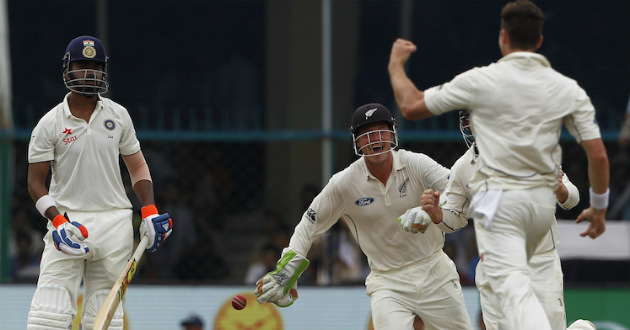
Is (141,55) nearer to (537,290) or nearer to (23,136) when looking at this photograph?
(23,136)

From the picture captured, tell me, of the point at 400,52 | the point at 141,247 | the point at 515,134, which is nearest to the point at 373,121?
the point at 400,52

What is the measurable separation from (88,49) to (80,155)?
63 centimetres

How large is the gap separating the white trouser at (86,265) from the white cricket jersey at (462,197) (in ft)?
6.41

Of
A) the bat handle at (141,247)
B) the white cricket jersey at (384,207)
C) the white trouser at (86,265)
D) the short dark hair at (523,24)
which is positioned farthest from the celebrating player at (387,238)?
the short dark hair at (523,24)

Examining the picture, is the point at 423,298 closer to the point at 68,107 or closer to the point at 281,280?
the point at 281,280

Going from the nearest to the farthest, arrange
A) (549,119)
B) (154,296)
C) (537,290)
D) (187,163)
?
(549,119) < (537,290) < (154,296) < (187,163)

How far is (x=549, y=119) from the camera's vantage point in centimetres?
553

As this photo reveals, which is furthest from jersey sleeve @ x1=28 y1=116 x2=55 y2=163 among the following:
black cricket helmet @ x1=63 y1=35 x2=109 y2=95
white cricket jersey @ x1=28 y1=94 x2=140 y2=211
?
black cricket helmet @ x1=63 y1=35 x2=109 y2=95

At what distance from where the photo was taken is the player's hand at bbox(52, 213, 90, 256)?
648cm

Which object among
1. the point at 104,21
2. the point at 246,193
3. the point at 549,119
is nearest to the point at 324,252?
the point at 246,193

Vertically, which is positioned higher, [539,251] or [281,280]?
[539,251]

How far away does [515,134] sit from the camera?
5.52 m

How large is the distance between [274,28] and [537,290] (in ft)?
15.0

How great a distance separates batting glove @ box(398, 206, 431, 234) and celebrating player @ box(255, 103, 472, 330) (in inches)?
23.0
